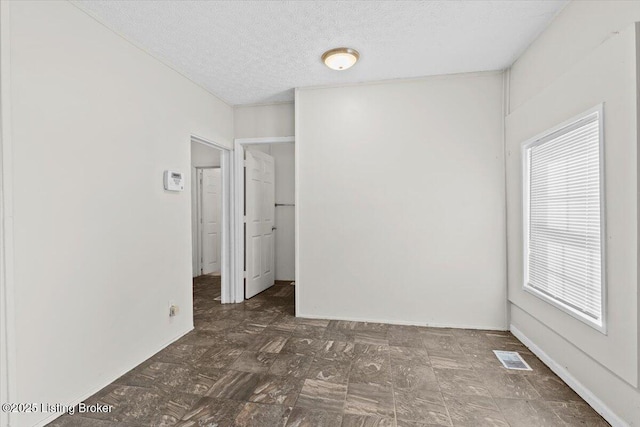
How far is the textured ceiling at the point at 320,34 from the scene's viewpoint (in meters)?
2.05

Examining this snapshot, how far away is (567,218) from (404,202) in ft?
4.57

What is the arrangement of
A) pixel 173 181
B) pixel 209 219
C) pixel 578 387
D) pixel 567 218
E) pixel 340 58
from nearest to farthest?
pixel 578 387, pixel 567 218, pixel 340 58, pixel 173 181, pixel 209 219

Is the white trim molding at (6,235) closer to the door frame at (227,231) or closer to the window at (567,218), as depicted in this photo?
the door frame at (227,231)

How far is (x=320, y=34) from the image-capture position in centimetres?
236

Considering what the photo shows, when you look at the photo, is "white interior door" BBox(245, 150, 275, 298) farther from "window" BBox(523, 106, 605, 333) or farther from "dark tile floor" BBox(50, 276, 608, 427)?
"window" BBox(523, 106, 605, 333)

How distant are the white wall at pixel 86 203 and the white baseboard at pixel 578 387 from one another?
10.3 ft

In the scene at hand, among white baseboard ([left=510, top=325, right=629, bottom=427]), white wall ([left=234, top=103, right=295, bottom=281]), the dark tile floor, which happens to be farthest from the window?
white wall ([left=234, top=103, right=295, bottom=281])

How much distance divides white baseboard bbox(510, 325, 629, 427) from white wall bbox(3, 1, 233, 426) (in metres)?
3.13

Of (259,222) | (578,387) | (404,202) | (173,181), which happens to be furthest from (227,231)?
(578,387)

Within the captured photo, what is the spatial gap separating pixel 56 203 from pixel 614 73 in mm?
3209

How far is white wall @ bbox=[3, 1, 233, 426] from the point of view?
1.66 meters

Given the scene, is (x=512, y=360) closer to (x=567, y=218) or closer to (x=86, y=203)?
(x=567, y=218)

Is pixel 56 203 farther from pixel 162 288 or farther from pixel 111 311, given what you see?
pixel 162 288

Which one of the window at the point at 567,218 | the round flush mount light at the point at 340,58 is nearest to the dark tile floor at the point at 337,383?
the window at the point at 567,218
